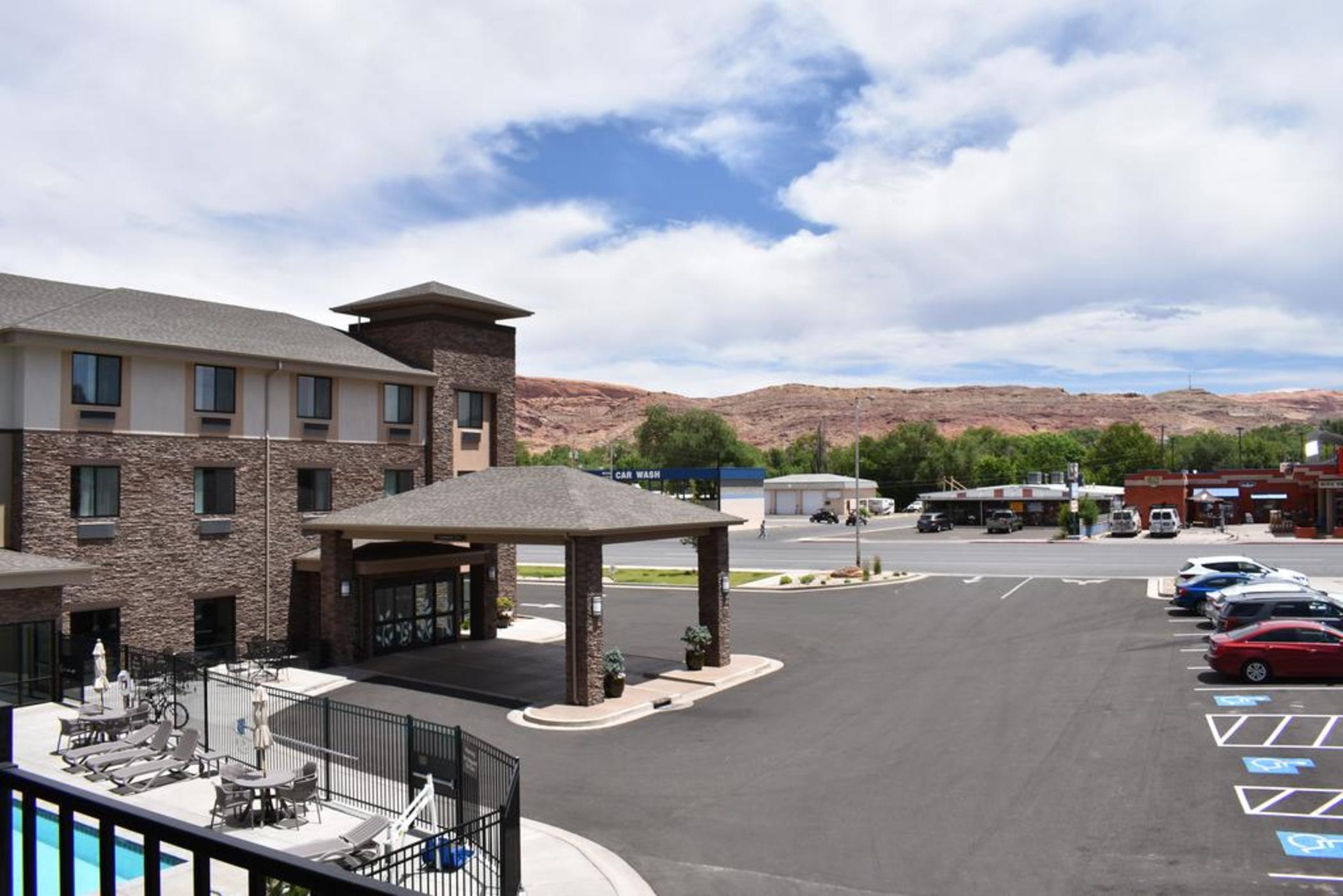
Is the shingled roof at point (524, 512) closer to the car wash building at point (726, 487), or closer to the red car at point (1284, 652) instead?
the red car at point (1284, 652)

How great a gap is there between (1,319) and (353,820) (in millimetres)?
19967

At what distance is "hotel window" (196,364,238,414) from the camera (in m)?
30.8

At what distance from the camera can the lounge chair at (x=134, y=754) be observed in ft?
60.6

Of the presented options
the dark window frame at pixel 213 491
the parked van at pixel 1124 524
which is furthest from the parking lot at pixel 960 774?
the parked van at pixel 1124 524

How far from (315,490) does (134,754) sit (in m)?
15.9

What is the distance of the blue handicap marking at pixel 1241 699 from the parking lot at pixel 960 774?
13 cm

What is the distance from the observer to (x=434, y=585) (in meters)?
34.5

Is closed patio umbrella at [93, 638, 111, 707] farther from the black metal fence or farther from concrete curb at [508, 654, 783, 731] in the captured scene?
concrete curb at [508, 654, 783, 731]

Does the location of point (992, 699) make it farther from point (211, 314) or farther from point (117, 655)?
point (211, 314)

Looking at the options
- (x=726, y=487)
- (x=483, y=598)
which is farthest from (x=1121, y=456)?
(x=483, y=598)

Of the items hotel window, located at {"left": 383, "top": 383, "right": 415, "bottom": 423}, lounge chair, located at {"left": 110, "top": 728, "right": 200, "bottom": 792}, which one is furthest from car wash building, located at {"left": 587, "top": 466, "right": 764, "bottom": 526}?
lounge chair, located at {"left": 110, "top": 728, "right": 200, "bottom": 792}

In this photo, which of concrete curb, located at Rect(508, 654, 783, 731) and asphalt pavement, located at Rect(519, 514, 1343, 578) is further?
asphalt pavement, located at Rect(519, 514, 1343, 578)

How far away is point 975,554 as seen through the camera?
64.5 m

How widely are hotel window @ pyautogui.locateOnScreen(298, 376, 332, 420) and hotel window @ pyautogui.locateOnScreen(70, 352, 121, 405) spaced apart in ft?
19.1
